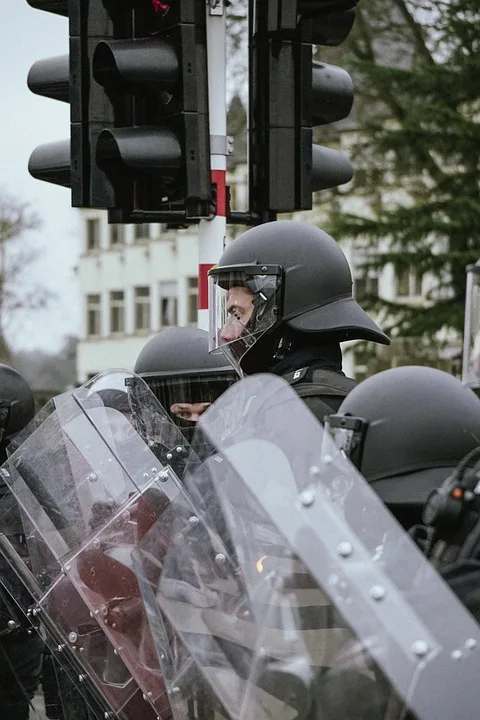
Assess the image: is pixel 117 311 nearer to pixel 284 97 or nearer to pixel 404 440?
pixel 284 97

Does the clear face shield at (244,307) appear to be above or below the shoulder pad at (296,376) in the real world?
above

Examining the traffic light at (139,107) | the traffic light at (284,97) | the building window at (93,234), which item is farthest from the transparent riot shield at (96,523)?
the building window at (93,234)

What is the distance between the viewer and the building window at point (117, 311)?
63.2 metres

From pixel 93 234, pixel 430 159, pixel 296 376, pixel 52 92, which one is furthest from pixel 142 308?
pixel 296 376

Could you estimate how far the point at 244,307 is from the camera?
4617 mm

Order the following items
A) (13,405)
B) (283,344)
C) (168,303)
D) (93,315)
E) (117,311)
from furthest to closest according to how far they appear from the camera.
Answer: (93,315) < (117,311) < (168,303) < (13,405) < (283,344)

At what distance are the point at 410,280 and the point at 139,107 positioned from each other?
58.4ft

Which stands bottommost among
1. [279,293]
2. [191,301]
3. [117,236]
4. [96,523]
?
[191,301]

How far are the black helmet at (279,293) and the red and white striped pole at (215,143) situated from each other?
5.61 ft

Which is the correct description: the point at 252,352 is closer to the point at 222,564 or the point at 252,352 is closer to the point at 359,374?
the point at 222,564

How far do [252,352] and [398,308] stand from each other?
787 inches

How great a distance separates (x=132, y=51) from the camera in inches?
249

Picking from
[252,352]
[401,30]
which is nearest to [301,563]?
[252,352]

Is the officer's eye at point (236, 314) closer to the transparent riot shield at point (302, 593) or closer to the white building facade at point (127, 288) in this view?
the transparent riot shield at point (302, 593)
